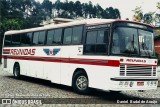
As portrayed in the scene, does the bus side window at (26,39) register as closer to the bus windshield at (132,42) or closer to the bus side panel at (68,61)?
the bus side panel at (68,61)

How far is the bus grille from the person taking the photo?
11.5 m

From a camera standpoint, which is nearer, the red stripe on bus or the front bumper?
the front bumper

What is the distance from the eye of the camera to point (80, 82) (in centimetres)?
1325

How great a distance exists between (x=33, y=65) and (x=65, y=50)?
→ 393 cm

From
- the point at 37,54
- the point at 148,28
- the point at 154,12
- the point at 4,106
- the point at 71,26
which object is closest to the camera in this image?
the point at 4,106

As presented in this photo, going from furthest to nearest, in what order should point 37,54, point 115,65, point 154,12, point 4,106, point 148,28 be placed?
point 154,12 → point 37,54 → point 148,28 → point 115,65 → point 4,106

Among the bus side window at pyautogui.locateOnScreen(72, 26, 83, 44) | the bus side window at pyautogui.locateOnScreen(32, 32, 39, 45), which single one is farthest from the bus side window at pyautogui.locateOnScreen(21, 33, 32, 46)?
the bus side window at pyautogui.locateOnScreen(72, 26, 83, 44)

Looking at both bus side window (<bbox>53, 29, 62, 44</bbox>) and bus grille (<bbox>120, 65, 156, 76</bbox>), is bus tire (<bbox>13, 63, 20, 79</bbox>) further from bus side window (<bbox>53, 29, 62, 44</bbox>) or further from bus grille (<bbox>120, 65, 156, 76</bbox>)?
bus grille (<bbox>120, 65, 156, 76</bbox>)

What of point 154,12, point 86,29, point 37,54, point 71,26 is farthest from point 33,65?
point 154,12

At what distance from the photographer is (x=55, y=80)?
1520 cm

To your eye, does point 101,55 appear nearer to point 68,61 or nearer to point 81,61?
point 81,61

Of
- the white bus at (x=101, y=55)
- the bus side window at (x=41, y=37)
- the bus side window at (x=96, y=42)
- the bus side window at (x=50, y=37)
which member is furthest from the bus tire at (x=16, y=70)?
the bus side window at (x=96, y=42)

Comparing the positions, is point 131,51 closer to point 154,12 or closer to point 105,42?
point 105,42

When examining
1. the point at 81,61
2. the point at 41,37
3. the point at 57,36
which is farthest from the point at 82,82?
the point at 41,37
